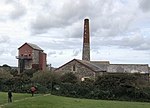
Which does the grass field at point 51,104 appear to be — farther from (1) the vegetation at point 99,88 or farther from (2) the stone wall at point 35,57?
(2) the stone wall at point 35,57

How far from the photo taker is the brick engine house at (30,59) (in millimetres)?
98562

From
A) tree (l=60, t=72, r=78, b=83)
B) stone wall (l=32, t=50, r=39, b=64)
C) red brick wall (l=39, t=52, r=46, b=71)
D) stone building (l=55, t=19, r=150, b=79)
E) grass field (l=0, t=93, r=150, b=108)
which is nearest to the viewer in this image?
grass field (l=0, t=93, r=150, b=108)

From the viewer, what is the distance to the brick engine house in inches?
3880

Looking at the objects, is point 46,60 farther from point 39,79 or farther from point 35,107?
point 35,107

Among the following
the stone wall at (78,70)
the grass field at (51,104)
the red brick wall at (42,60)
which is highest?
the red brick wall at (42,60)

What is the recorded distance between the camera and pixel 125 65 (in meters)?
84.3

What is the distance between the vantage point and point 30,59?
99062 mm

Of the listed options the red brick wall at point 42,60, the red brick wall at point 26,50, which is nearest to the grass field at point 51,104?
the red brick wall at point 42,60

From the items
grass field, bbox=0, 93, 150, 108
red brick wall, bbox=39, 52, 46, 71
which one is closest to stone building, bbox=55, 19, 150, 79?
red brick wall, bbox=39, 52, 46, 71

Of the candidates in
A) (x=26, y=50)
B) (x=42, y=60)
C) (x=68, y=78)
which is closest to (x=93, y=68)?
(x=68, y=78)

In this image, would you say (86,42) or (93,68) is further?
(86,42)

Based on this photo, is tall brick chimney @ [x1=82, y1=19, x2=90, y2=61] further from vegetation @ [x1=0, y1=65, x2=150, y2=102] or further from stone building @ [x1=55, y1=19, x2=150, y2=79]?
vegetation @ [x1=0, y1=65, x2=150, y2=102]

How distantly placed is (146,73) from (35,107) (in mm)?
54068

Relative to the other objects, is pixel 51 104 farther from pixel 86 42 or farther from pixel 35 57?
pixel 35 57
